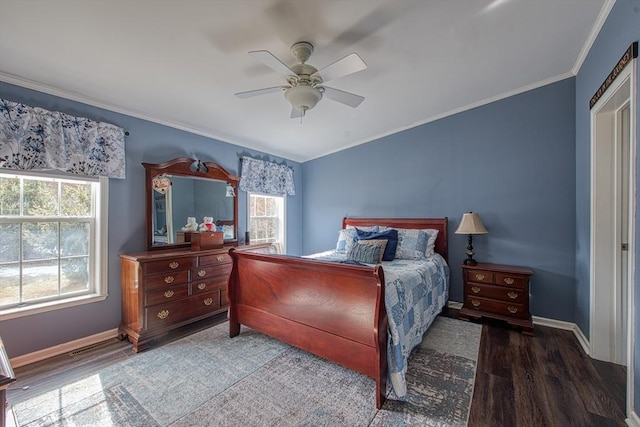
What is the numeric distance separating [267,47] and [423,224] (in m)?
2.98

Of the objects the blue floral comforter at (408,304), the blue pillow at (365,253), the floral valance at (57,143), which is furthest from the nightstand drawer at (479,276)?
the floral valance at (57,143)

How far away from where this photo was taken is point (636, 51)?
5.43 feet

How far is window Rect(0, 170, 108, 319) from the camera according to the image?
2.34 metres

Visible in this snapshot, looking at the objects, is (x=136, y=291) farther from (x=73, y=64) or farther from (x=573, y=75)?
(x=573, y=75)

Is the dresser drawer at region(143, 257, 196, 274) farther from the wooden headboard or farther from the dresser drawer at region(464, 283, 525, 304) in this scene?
the dresser drawer at region(464, 283, 525, 304)

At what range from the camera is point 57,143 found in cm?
246

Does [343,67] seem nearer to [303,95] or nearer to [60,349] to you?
[303,95]

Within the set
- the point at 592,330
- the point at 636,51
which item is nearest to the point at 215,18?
the point at 636,51

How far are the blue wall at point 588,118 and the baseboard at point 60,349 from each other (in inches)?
168

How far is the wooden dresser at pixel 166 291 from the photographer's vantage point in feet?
8.64

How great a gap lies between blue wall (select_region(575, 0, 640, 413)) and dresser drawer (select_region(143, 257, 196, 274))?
363 cm

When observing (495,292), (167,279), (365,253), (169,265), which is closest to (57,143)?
(169,265)

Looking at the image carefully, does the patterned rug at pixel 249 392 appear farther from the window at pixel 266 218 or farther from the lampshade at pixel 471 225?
the window at pixel 266 218

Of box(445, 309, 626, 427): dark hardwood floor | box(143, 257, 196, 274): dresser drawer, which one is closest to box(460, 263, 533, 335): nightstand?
box(445, 309, 626, 427): dark hardwood floor
